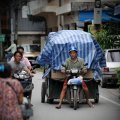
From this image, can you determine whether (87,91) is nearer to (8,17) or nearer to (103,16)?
(103,16)

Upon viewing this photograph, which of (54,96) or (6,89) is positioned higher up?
(6,89)

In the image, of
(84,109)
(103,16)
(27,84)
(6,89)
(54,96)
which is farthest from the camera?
(103,16)

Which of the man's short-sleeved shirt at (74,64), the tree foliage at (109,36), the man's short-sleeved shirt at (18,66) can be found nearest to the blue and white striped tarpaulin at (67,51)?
the man's short-sleeved shirt at (74,64)

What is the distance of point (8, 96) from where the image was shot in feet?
24.6

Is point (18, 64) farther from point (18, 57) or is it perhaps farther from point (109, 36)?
point (109, 36)

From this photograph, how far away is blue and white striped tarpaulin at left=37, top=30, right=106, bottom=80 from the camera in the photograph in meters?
16.1

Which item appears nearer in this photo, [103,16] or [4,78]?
[4,78]

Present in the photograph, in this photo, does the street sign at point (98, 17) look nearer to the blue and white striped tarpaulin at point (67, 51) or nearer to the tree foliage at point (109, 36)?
the tree foliage at point (109, 36)

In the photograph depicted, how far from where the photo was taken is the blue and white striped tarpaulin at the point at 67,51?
52.7ft

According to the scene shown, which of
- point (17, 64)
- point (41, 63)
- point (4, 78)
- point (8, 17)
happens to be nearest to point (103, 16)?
point (41, 63)

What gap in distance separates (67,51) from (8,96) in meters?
8.83

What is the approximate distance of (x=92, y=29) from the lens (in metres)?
34.5

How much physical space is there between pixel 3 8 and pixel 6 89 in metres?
60.0

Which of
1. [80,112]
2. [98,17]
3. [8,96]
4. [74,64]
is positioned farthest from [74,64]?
[98,17]
